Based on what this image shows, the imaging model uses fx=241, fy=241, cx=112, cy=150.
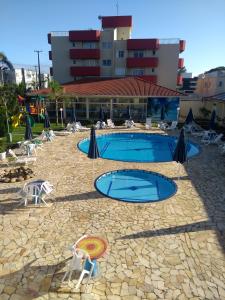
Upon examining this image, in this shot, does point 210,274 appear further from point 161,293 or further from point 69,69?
point 69,69

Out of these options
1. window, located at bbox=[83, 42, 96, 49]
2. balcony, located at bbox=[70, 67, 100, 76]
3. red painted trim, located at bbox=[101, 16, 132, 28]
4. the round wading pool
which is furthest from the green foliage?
the round wading pool

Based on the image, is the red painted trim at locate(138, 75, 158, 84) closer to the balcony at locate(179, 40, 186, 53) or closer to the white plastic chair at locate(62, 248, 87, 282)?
the balcony at locate(179, 40, 186, 53)

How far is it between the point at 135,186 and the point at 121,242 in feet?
18.6

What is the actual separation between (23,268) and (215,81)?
119ft

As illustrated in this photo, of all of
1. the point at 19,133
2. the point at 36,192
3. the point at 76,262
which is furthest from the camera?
the point at 19,133

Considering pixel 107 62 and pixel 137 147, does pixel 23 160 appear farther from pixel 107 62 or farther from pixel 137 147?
pixel 107 62

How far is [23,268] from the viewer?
743 centimetres

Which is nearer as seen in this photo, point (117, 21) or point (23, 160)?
point (23, 160)

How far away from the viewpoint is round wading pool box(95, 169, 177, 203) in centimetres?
1270

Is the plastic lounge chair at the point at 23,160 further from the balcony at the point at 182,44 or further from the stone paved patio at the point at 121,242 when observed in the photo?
the balcony at the point at 182,44

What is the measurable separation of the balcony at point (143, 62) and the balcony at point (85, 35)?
6.65 metres

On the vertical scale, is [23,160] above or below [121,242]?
above

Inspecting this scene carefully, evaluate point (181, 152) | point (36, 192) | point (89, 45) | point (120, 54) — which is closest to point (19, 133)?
point (36, 192)

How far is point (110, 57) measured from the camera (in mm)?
41594
